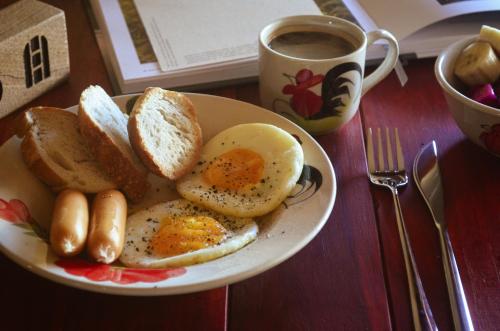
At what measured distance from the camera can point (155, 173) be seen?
3.07 ft

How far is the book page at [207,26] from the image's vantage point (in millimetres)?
1301

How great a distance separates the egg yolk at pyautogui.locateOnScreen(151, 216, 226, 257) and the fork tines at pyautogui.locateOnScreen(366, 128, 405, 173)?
0.37m

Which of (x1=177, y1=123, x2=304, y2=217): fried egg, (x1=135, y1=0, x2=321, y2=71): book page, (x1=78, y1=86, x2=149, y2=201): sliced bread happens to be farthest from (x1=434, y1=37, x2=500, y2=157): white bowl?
(x1=78, y1=86, x2=149, y2=201): sliced bread

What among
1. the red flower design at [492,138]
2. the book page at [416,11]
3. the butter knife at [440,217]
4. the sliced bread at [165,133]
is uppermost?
the sliced bread at [165,133]

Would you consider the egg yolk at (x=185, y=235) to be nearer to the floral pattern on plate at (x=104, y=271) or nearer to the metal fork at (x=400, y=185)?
the floral pattern on plate at (x=104, y=271)

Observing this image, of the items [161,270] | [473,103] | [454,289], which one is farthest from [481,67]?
[161,270]

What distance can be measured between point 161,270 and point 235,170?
281 millimetres

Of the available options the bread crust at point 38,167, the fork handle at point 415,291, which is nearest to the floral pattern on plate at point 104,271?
the bread crust at point 38,167

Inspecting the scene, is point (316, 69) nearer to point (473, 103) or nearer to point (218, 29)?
point (473, 103)

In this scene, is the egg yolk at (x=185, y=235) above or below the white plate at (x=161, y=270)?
below

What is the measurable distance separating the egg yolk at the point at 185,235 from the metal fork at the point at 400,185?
0.99 ft

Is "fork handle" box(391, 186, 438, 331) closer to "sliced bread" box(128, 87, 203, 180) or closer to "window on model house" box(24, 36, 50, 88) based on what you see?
"sliced bread" box(128, 87, 203, 180)

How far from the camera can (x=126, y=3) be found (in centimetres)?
152

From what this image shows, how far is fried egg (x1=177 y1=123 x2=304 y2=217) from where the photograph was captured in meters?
0.90
